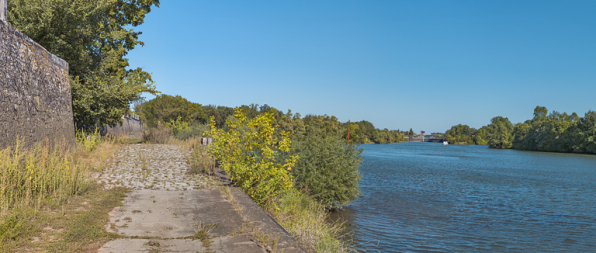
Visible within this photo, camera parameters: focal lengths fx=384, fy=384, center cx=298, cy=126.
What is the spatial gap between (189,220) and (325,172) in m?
8.11

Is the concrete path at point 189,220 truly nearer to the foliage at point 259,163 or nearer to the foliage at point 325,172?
the foliage at point 259,163

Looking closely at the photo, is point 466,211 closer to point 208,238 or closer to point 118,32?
point 208,238

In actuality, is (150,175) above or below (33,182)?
below

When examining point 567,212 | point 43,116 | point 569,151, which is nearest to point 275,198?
point 43,116

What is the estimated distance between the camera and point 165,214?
6270 mm

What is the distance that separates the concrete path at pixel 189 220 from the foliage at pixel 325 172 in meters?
4.24

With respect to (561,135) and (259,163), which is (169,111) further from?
(561,135)

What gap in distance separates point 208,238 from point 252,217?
125 cm

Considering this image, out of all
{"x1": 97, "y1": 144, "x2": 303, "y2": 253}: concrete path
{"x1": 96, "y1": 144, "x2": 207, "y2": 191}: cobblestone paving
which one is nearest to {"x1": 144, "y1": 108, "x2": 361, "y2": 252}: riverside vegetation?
{"x1": 97, "y1": 144, "x2": 303, "y2": 253}: concrete path

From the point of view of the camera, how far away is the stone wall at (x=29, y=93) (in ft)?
27.8

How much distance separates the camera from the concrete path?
4707 mm

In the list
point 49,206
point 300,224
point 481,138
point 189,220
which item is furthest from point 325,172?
point 481,138

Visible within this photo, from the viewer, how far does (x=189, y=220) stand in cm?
592

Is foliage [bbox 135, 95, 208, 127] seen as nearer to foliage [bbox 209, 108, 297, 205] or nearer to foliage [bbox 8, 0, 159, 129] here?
foliage [bbox 8, 0, 159, 129]
